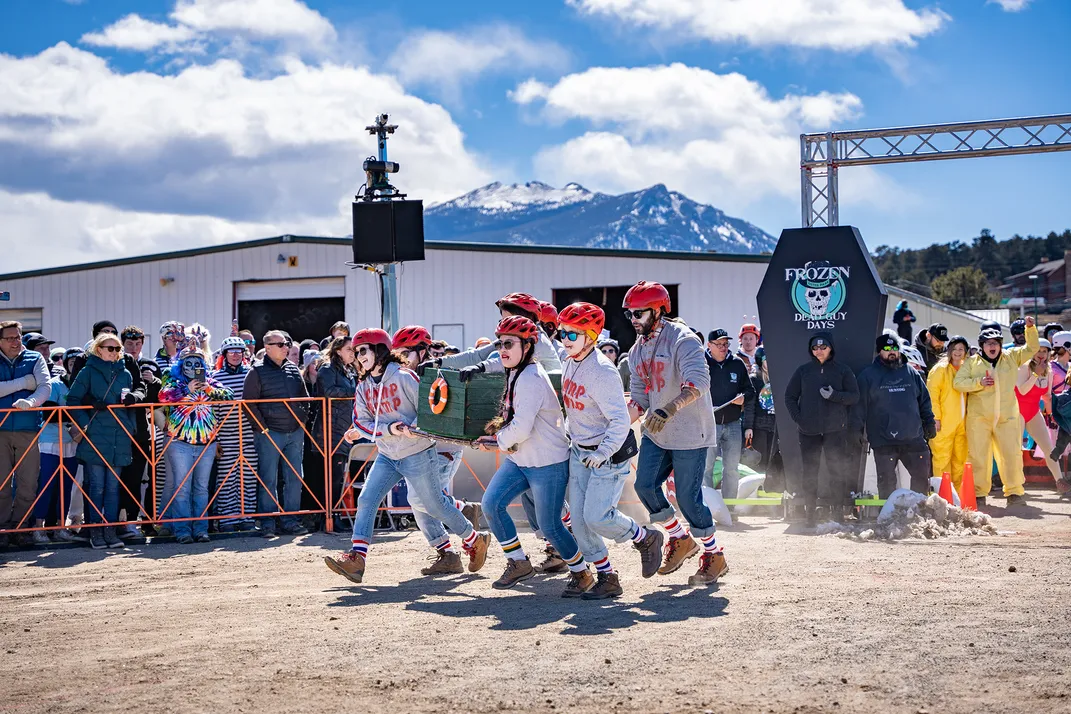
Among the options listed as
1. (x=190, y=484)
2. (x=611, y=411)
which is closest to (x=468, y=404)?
(x=611, y=411)

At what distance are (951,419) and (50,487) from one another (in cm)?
916

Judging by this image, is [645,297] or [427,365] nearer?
[645,297]

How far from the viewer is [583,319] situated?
6973mm

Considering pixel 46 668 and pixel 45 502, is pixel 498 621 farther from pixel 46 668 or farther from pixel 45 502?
Answer: pixel 45 502

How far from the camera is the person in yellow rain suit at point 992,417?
39.0ft

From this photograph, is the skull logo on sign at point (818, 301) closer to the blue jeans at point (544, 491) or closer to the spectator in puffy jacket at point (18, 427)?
the blue jeans at point (544, 491)

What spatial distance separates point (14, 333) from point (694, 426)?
6.53 m

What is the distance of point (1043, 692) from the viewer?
483 cm

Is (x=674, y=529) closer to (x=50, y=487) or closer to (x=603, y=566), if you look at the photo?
(x=603, y=566)

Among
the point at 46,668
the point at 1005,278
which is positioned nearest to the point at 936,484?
the point at 46,668

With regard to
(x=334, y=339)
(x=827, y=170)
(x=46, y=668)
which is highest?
(x=827, y=170)

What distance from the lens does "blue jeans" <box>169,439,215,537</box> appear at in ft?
35.1

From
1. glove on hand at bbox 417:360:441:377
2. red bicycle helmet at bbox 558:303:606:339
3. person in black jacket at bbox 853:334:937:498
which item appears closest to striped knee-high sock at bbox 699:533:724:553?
red bicycle helmet at bbox 558:303:606:339

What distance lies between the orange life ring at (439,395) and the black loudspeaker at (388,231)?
6.97 meters
